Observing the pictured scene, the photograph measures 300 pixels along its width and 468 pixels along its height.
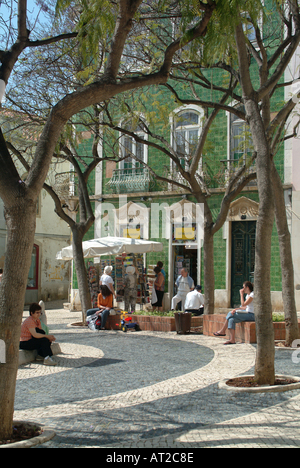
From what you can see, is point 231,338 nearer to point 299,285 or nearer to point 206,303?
point 206,303

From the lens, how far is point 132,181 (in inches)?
793

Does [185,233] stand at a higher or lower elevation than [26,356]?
higher

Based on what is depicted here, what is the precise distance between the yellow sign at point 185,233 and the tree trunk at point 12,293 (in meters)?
14.6

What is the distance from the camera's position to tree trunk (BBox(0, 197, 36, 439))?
14.5ft

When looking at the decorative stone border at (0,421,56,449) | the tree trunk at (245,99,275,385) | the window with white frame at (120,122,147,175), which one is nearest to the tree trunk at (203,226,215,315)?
the tree trunk at (245,99,275,385)

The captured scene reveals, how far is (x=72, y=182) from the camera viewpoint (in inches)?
851

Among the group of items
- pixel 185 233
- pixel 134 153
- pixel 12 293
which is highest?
pixel 134 153

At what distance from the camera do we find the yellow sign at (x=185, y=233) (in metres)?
19.0

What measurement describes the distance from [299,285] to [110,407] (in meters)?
11.9

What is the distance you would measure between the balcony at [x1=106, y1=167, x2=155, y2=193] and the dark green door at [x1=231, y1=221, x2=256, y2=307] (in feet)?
13.6

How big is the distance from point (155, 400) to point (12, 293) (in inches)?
104

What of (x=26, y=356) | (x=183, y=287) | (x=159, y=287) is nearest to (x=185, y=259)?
(x=159, y=287)

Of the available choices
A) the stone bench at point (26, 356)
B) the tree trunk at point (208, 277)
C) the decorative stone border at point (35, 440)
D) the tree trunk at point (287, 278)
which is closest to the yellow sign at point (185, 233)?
the tree trunk at point (208, 277)

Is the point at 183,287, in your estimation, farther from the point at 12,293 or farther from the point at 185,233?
the point at 12,293
